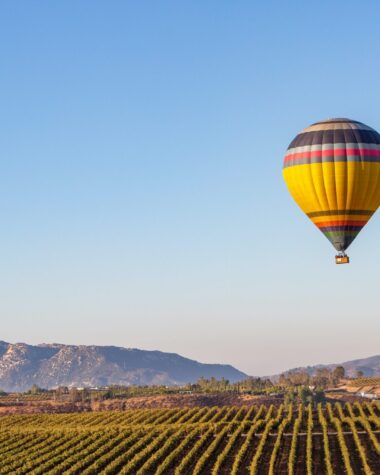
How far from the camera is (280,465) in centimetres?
7012

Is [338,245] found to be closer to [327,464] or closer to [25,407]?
[327,464]

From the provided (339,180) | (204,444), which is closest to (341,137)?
(339,180)

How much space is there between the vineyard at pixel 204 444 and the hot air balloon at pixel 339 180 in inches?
598

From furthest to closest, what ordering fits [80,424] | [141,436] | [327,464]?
[80,424] < [141,436] < [327,464]

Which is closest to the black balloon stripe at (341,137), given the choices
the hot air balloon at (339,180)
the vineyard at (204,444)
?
the hot air balloon at (339,180)

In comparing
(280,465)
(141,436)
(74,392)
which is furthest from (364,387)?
(280,465)

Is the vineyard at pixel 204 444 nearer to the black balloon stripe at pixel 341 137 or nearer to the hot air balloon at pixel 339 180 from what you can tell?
the hot air balloon at pixel 339 180

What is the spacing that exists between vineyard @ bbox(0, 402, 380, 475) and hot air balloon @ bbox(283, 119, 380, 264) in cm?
1519

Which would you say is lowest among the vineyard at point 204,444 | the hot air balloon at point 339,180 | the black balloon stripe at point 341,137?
the vineyard at point 204,444

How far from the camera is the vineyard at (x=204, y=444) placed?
232 ft

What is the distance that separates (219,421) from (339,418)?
437 inches

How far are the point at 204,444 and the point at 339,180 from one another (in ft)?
81.3

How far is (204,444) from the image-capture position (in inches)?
3135

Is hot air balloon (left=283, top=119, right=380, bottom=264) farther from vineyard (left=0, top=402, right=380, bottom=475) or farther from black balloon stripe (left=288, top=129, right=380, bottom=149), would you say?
vineyard (left=0, top=402, right=380, bottom=475)
